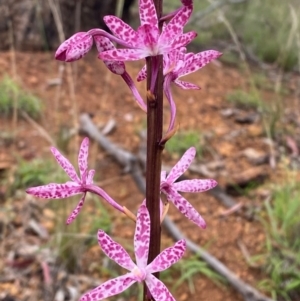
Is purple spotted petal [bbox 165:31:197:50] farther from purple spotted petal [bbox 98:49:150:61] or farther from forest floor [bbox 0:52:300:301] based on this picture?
forest floor [bbox 0:52:300:301]

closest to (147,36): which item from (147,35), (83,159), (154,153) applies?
(147,35)

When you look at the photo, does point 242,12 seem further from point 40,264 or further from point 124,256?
point 124,256

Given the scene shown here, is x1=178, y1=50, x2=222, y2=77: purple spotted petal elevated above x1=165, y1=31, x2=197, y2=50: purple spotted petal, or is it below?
below

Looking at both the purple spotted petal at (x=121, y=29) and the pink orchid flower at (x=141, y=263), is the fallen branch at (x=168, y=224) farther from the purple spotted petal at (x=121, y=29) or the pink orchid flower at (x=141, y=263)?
the purple spotted petal at (x=121, y=29)

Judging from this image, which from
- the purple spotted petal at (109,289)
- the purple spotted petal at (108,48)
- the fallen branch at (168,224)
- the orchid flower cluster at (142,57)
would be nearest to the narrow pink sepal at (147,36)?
the orchid flower cluster at (142,57)

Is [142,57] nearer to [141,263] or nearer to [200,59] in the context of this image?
[200,59]

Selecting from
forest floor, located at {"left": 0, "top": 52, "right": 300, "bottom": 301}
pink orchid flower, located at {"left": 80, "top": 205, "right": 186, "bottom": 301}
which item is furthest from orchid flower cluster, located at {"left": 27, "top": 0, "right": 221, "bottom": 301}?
forest floor, located at {"left": 0, "top": 52, "right": 300, "bottom": 301}
